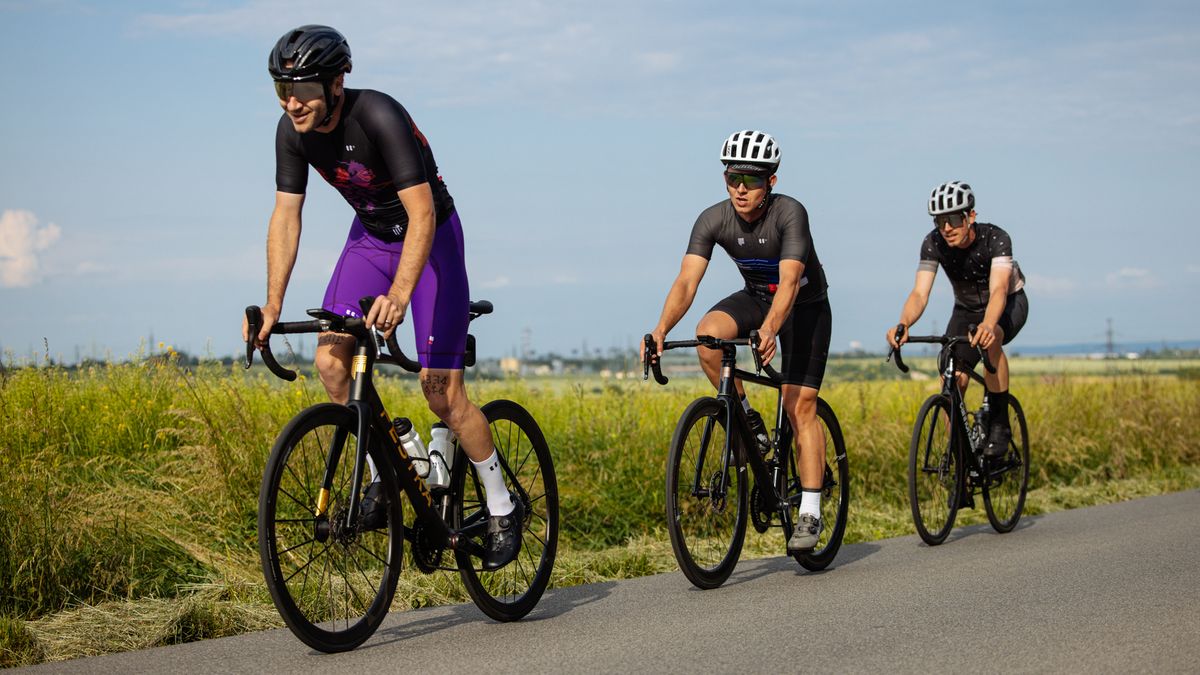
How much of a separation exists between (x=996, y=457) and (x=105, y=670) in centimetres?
716

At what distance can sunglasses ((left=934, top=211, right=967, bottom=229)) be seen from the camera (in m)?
10.1

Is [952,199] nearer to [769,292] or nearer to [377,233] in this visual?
[769,292]

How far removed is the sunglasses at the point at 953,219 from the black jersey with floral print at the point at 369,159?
5271mm

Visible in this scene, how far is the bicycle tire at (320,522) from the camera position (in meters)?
4.97

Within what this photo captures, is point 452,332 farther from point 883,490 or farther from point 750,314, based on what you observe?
point 883,490

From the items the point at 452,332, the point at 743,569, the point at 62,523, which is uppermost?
the point at 452,332

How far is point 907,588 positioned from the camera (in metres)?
7.20

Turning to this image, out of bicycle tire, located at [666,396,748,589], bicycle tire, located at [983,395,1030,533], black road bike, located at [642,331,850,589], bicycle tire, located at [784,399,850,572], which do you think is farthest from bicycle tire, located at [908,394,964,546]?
bicycle tire, located at [666,396,748,589]

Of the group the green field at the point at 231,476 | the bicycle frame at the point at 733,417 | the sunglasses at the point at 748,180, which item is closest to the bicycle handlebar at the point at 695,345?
the bicycle frame at the point at 733,417

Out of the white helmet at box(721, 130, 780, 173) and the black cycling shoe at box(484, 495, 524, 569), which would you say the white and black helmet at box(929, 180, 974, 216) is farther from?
the black cycling shoe at box(484, 495, 524, 569)

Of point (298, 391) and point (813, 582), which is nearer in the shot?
point (813, 582)

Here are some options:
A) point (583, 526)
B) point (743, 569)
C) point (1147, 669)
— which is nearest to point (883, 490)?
point (583, 526)

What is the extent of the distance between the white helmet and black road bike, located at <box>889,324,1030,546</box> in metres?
2.29

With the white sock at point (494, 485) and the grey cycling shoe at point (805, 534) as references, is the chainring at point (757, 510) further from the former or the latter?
the white sock at point (494, 485)
